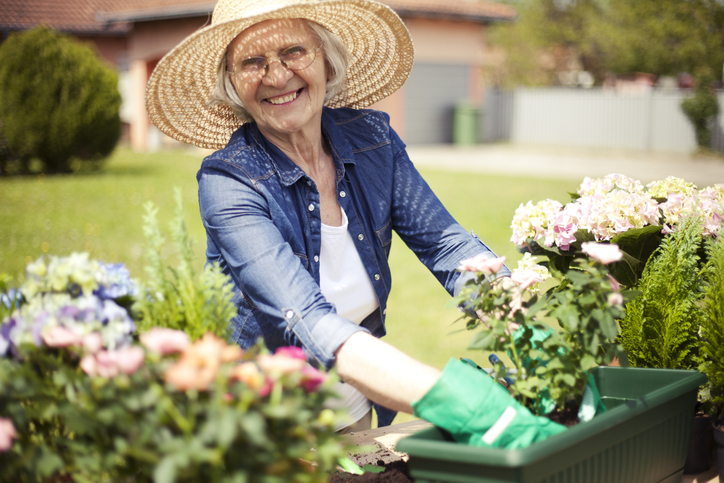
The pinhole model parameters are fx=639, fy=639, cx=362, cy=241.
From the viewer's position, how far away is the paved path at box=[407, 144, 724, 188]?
11.6 meters

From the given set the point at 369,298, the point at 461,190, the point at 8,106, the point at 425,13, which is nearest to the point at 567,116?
the point at 425,13

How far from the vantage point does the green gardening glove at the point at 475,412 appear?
94 centimetres

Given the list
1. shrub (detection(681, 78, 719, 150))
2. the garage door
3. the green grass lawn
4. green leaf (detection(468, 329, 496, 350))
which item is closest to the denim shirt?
green leaf (detection(468, 329, 496, 350))

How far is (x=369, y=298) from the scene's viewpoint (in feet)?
6.30

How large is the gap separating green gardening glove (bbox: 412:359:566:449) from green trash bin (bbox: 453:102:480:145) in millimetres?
17376

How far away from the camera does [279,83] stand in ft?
5.47

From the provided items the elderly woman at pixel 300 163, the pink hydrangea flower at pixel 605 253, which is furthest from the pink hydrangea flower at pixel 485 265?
the elderly woman at pixel 300 163

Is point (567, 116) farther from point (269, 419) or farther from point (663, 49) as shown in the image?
point (269, 419)

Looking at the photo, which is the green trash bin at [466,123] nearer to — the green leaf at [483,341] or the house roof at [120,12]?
the house roof at [120,12]

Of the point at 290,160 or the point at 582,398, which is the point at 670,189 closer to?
the point at 582,398

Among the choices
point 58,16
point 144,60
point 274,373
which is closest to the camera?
point 274,373

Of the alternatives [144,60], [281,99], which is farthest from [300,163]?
[144,60]

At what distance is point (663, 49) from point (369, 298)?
1866cm

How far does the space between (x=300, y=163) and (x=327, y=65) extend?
1.12ft
